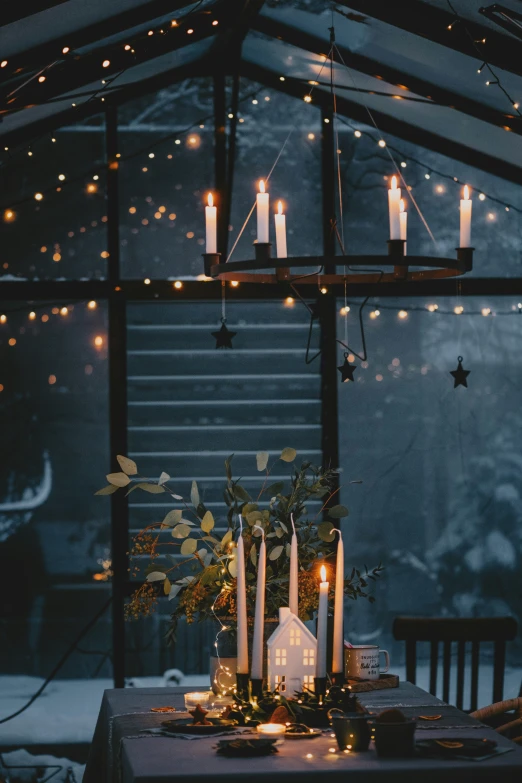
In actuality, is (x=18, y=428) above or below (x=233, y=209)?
below

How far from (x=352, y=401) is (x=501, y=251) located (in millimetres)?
1035

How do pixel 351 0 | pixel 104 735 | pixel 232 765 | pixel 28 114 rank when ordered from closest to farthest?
1. pixel 232 765
2. pixel 104 735
3. pixel 351 0
4. pixel 28 114

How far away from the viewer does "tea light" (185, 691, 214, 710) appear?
119 inches

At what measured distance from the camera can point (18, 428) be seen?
526 centimetres

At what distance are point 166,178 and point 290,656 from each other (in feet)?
10.2

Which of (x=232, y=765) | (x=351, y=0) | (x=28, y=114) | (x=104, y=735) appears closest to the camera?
(x=232, y=765)

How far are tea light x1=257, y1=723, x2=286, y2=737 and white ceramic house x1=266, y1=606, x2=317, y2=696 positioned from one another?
136 millimetres

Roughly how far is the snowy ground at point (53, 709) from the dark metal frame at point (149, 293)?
0.48 ft

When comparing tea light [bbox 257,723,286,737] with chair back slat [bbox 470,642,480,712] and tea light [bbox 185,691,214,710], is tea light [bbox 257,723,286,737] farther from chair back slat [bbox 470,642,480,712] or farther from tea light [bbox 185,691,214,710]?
chair back slat [bbox 470,642,480,712]

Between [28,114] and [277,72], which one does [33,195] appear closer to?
[28,114]

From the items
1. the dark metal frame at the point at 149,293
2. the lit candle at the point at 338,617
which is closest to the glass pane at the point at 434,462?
the dark metal frame at the point at 149,293

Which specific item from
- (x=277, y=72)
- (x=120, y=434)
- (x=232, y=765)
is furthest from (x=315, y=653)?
(x=277, y=72)

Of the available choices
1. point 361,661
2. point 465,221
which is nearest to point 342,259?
point 465,221

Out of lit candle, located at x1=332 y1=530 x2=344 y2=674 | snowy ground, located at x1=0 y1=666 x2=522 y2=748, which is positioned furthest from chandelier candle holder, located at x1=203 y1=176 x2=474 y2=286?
snowy ground, located at x1=0 y1=666 x2=522 y2=748
